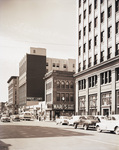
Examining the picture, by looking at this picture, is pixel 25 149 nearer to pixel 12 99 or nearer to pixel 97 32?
pixel 97 32

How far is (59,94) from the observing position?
218 ft

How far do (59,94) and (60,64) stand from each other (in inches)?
1374

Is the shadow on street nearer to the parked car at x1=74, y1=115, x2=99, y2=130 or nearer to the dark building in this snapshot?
the parked car at x1=74, y1=115, x2=99, y2=130

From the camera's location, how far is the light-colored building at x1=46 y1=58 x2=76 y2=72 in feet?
322

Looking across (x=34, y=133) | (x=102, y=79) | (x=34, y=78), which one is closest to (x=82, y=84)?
(x=102, y=79)

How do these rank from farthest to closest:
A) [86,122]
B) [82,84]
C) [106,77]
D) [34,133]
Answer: [82,84] < [106,77] < [86,122] < [34,133]

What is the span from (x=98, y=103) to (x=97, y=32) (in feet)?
37.9

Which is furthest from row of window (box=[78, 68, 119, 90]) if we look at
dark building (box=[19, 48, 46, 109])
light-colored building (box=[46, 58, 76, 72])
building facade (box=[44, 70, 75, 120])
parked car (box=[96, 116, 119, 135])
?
light-colored building (box=[46, 58, 76, 72])

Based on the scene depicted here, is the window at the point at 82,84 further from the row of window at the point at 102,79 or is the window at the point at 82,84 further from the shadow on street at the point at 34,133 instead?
the shadow on street at the point at 34,133

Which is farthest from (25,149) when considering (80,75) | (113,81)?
(80,75)

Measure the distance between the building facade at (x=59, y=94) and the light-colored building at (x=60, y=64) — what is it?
1131 inches

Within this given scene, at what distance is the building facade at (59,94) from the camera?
6519cm

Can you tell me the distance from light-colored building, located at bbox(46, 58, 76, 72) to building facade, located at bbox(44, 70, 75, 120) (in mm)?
28717

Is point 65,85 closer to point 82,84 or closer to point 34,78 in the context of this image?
point 82,84
